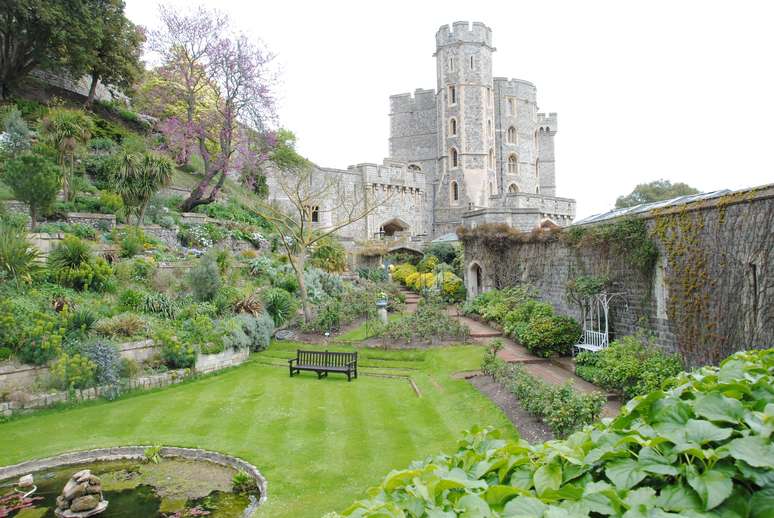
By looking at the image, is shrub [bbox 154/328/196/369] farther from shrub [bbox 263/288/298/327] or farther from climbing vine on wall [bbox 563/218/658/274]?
climbing vine on wall [bbox 563/218/658/274]

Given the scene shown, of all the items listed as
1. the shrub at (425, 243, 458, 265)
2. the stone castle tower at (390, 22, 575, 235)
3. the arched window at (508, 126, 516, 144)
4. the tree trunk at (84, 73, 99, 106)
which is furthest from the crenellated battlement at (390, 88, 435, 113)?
the tree trunk at (84, 73, 99, 106)

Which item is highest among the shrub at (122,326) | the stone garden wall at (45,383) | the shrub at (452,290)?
the shrub at (452,290)

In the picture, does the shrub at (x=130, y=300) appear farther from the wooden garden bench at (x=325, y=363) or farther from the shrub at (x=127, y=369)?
the wooden garden bench at (x=325, y=363)

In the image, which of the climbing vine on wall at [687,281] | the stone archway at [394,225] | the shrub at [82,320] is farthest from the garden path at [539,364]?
the stone archway at [394,225]

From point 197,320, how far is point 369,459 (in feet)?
23.6

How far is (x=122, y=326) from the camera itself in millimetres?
11234

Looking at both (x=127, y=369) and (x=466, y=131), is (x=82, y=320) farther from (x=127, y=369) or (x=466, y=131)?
(x=466, y=131)

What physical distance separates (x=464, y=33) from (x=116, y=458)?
127ft

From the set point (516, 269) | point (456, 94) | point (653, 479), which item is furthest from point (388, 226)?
point (653, 479)

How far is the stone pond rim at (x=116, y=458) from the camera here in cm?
712

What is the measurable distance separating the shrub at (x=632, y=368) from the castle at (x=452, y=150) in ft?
79.5

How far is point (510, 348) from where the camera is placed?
44.4ft

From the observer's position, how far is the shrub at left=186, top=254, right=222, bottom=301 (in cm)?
1418

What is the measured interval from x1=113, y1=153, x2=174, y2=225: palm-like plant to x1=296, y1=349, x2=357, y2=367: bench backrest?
373 inches
